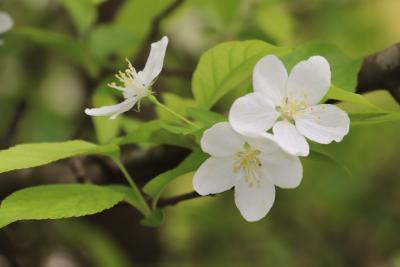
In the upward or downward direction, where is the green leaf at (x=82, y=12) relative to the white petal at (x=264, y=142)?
upward

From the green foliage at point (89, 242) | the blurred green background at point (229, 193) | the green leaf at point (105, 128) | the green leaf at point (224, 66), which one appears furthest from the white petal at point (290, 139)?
the green foliage at point (89, 242)

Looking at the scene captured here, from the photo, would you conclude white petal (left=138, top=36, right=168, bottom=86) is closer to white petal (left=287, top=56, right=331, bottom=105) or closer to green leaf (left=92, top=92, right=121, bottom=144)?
white petal (left=287, top=56, right=331, bottom=105)

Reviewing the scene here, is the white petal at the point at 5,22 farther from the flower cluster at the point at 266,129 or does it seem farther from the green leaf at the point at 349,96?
the green leaf at the point at 349,96

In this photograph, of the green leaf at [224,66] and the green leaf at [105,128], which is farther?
the green leaf at [105,128]

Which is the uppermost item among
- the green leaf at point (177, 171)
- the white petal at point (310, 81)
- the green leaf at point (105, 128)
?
the green leaf at point (105, 128)

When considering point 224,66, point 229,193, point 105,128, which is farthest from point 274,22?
point 229,193

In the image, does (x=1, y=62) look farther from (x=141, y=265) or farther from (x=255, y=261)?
(x=255, y=261)

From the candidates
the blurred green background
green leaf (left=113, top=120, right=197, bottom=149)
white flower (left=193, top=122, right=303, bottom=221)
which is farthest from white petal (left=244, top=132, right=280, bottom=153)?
the blurred green background

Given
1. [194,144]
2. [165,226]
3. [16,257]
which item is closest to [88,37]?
[16,257]
